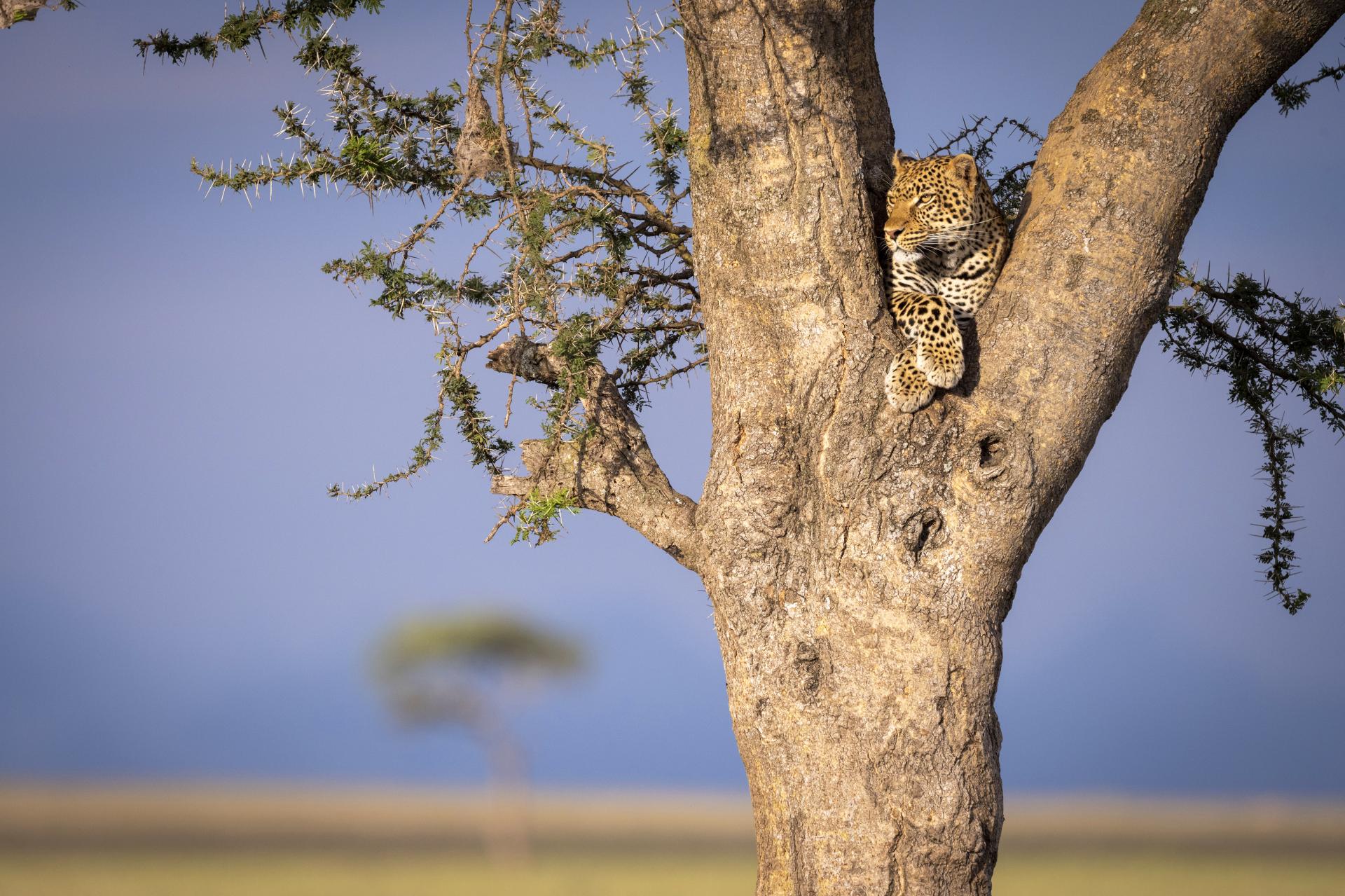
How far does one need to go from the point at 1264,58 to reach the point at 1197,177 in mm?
465

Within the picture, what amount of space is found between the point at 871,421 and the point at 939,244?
984 millimetres

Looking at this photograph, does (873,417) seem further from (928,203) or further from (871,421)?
(928,203)

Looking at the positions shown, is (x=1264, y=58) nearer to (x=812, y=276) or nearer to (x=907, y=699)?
(x=812, y=276)

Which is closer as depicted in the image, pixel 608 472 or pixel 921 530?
pixel 921 530

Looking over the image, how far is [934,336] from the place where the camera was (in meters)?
3.90

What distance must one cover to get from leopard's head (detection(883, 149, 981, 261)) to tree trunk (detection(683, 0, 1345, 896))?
0.35m

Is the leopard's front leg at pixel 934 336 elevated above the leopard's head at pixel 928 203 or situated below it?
below

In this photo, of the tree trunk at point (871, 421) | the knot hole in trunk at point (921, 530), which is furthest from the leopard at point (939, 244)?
the knot hole in trunk at point (921, 530)

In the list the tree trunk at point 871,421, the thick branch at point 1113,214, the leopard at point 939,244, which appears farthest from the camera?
the leopard at point 939,244

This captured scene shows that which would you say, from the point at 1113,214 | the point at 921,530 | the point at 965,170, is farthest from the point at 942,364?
the point at 965,170

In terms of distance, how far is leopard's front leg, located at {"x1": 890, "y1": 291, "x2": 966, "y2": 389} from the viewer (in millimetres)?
3809

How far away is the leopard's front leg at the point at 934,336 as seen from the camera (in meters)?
3.81

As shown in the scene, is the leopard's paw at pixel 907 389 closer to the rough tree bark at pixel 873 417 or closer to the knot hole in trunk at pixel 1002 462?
the rough tree bark at pixel 873 417

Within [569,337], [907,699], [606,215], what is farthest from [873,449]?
[606,215]
